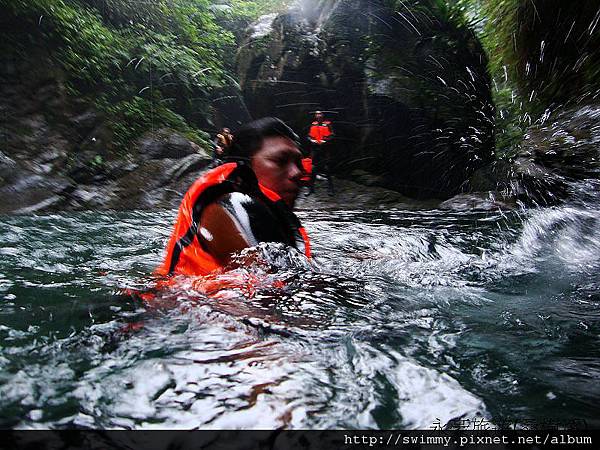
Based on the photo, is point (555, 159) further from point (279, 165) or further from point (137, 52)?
point (137, 52)

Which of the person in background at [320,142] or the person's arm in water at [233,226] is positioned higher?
the person in background at [320,142]

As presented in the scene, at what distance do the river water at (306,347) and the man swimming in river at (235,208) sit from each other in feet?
0.38

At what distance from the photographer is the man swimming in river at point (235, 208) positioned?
174cm

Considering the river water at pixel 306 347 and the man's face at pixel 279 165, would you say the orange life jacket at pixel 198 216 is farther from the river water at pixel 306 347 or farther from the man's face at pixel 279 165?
the man's face at pixel 279 165

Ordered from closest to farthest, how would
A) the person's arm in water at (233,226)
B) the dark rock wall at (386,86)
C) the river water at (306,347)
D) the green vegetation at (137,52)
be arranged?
the river water at (306,347) → the person's arm in water at (233,226) → the dark rock wall at (386,86) → the green vegetation at (137,52)

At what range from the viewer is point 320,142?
9.16m

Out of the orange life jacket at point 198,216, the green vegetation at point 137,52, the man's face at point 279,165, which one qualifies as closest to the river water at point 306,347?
the orange life jacket at point 198,216

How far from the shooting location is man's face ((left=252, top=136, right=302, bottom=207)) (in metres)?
2.14

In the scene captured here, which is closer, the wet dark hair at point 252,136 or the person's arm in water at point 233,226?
the person's arm in water at point 233,226

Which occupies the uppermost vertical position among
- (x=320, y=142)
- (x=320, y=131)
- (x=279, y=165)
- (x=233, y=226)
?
(x=320, y=131)

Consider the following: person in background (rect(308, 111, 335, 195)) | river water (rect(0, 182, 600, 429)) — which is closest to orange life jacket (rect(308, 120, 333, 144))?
person in background (rect(308, 111, 335, 195))

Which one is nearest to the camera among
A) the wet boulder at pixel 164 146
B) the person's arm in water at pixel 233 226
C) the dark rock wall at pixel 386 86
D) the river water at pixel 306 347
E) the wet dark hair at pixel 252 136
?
the river water at pixel 306 347

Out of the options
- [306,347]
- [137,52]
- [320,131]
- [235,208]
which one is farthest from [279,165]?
[137,52]

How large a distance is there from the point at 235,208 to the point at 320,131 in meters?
7.62
